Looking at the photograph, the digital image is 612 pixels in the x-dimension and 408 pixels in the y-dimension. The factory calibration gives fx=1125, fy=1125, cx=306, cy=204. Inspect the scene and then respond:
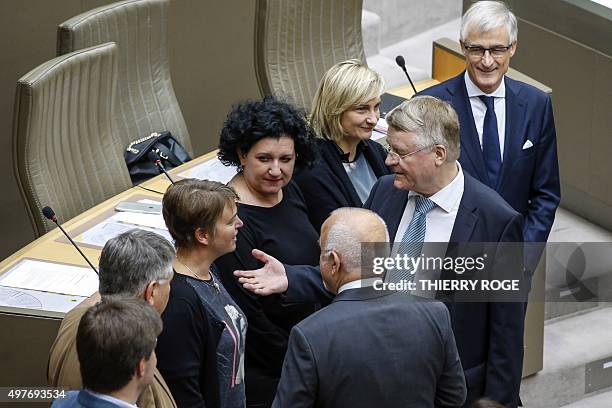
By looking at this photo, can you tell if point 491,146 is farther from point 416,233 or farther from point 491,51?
point 416,233

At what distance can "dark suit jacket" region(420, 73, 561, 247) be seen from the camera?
3828 mm

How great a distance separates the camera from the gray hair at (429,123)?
3234 mm

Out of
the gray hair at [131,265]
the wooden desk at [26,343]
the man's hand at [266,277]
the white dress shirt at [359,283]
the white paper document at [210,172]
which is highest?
the gray hair at [131,265]

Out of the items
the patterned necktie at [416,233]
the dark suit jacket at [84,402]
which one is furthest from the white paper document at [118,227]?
the dark suit jacket at [84,402]

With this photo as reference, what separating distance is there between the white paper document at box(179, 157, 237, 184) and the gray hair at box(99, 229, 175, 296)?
1.72m

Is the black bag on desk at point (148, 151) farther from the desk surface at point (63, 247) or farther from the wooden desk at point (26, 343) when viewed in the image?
the wooden desk at point (26, 343)

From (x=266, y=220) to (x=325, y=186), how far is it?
0.35m

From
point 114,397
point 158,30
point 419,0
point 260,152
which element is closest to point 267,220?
point 260,152

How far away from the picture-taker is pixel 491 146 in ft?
12.6

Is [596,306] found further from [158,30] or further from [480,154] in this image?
[158,30]

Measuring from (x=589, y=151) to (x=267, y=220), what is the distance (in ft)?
8.63

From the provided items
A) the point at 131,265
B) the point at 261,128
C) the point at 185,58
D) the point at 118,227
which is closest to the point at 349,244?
the point at 131,265

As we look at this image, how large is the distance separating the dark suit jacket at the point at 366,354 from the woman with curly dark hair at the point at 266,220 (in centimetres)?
75

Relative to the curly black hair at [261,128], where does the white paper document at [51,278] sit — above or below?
below
